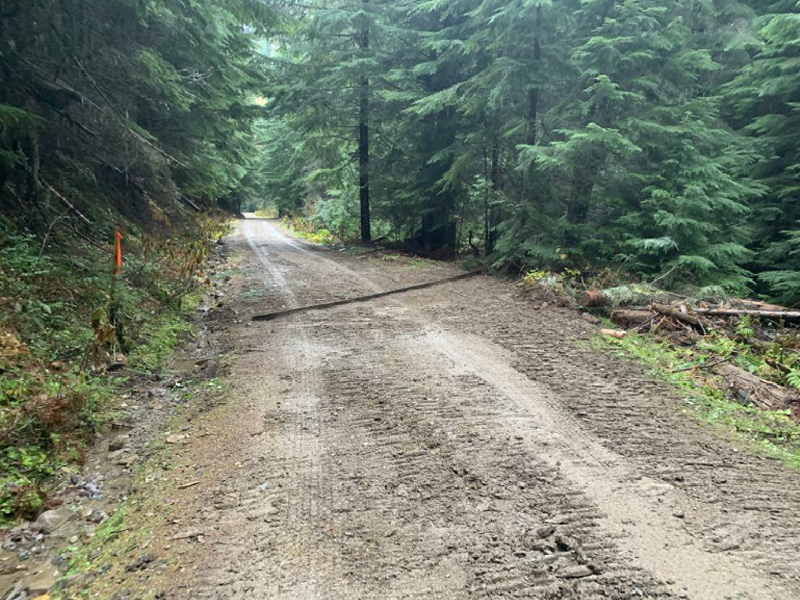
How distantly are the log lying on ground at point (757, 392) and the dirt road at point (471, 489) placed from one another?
73 cm

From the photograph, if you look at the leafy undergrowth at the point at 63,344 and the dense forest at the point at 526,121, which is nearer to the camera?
the leafy undergrowth at the point at 63,344

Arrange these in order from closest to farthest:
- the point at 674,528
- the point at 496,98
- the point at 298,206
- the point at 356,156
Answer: the point at 674,528 < the point at 496,98 < the point at 356,156 < the point at 298,206

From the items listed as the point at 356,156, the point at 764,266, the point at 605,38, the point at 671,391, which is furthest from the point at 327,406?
the point at 356,156

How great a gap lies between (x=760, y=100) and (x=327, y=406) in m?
13.4

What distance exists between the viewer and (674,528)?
2900 millimetres

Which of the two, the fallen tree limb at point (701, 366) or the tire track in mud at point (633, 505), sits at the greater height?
the fallen tree limb at point (701, 366)

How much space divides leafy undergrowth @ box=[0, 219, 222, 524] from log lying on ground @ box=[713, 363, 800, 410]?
6206mm

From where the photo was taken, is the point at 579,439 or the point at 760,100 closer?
the point at 579,439

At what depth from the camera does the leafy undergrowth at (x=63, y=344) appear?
3.53 meters

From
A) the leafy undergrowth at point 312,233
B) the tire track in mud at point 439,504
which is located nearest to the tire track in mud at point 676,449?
the tire track in mud at point 439,504

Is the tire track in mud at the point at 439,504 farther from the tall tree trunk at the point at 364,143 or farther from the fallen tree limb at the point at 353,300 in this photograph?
the tall tree trunk at the point at 364,143

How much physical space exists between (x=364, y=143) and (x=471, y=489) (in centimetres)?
1856

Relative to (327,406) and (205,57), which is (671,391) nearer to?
(327,406)

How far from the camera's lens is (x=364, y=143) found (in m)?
19.9
